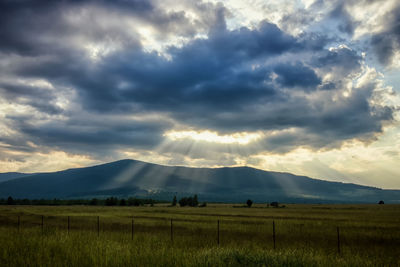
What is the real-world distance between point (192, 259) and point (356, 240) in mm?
26199

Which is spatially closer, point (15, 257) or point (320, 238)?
point (15, 257)

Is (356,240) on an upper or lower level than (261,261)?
lower

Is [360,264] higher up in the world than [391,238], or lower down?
higher up

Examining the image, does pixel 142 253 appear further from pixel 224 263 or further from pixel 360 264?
pixel 360 264

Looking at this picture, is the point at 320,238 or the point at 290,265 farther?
the point at 320,238

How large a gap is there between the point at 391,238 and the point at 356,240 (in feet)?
14.5

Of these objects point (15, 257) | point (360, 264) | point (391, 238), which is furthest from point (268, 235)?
point (15, 257)

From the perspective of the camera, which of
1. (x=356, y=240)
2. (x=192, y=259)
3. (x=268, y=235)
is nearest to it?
(x=192, y=259)

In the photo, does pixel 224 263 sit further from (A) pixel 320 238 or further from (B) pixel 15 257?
(A) pixel 320 238

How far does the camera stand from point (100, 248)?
68.3ft

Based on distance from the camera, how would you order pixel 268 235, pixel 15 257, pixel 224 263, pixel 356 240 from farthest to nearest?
pixel 268 235 < pixel 356 240 < pixel 15 257 < pixel 224 263

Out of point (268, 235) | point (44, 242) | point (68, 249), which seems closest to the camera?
point (68, 249)

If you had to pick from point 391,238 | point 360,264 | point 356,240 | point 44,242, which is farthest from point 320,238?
point 44,242

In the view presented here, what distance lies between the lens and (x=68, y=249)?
20672mm
